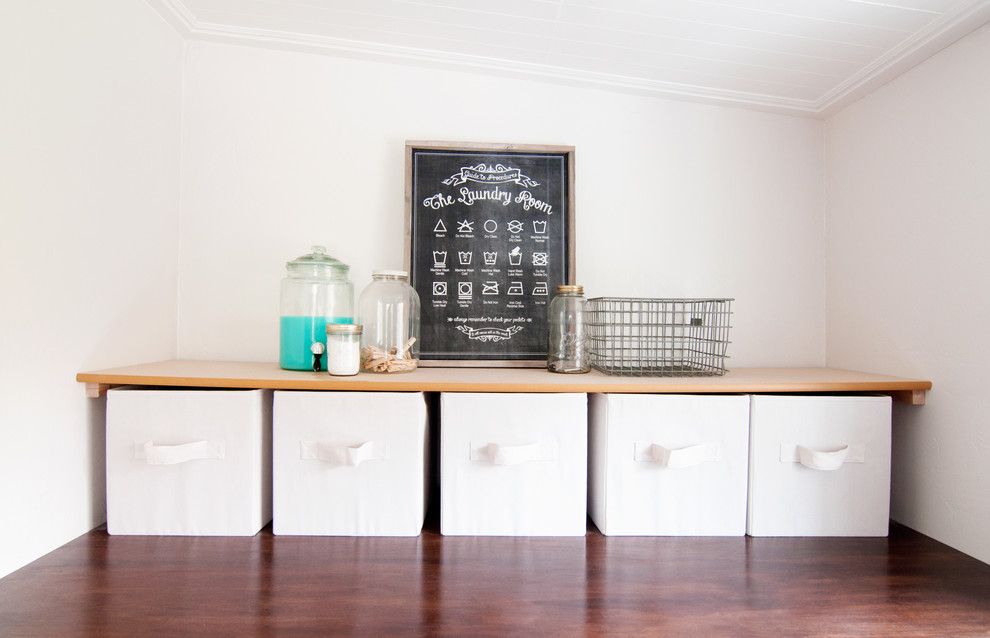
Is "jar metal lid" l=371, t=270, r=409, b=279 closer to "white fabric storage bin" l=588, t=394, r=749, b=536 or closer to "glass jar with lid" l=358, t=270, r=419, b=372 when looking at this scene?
"glass jar with lid" l=358, t=270, r=419, b=372

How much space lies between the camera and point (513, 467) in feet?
4.00

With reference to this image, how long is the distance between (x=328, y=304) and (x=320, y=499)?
0.55m

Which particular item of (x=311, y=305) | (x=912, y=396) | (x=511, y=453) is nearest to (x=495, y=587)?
(x=511, y=453)

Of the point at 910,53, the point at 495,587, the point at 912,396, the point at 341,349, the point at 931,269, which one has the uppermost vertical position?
the point at 910,53

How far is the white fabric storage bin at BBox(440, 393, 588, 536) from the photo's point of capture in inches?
47.8

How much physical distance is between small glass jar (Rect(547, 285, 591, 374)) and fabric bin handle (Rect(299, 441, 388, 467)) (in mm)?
553

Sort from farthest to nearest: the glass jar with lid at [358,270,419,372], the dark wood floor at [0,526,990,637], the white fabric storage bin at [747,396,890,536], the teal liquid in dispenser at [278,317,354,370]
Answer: the glass jar with lid at [358,270,419,372]
the teal liquid in dispenser at [278,317,354,370]
the white fabric storage bin at [747,396,890,536]
the dark wood floor at [0,526,990,637]

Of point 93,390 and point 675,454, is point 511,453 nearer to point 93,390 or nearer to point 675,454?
point 675,454

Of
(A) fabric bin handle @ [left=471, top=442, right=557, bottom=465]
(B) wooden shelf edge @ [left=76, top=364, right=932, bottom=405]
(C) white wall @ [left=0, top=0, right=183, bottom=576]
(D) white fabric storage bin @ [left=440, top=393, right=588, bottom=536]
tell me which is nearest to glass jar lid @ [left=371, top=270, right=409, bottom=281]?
(B) wooden shelf edge @ [left=76, top=364, right=932, bottom=405]

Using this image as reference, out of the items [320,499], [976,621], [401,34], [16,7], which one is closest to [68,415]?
[320,499]

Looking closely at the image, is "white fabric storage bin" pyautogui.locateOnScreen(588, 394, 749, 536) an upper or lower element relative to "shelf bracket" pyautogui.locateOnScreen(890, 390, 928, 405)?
lower

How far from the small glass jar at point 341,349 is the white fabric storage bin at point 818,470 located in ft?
3.24

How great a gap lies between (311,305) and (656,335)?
→ 1.02m

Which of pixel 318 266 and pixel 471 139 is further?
pixel 471 139
